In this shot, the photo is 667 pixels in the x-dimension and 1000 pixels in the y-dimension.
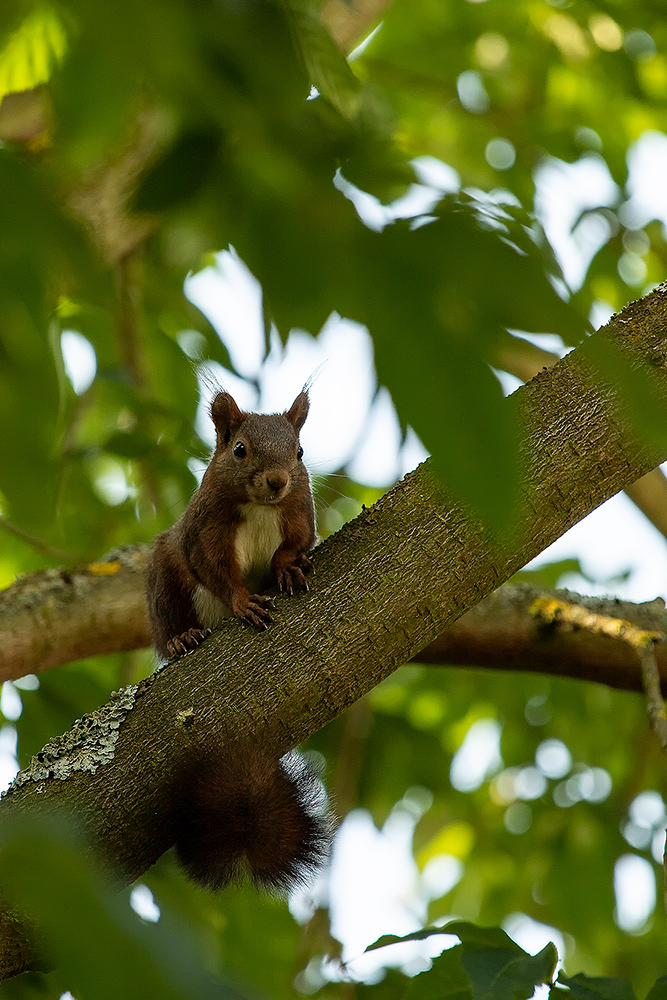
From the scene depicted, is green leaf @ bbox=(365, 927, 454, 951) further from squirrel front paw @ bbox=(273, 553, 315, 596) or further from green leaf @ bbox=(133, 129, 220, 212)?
green leaf @ bbox=(133, 129, 220, 212)

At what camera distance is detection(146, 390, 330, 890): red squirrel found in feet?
7.87

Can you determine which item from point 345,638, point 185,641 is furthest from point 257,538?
point 345,638

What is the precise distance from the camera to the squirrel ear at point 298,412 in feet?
13.0

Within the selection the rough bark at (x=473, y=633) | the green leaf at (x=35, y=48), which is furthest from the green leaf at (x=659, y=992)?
the green leaf at (x=35, y=48)

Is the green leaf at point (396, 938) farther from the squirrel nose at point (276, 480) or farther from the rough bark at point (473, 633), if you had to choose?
the squirrel nose at point (276, 480)

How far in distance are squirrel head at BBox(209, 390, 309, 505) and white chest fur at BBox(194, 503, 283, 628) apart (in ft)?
0.24

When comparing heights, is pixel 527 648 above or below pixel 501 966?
below

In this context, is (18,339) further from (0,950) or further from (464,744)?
(464,744)

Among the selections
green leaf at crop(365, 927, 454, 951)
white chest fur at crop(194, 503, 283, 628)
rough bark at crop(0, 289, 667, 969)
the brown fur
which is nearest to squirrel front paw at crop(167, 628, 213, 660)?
the brown fur

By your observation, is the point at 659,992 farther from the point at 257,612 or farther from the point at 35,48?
the point at 35,48

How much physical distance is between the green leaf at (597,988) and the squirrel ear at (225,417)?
233 centimetres

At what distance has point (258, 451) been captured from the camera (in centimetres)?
364

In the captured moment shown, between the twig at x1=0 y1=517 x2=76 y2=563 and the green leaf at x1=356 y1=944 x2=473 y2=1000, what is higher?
the twig at x1=0 y1=517 x2=76 y2=563

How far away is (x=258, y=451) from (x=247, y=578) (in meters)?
0.44
